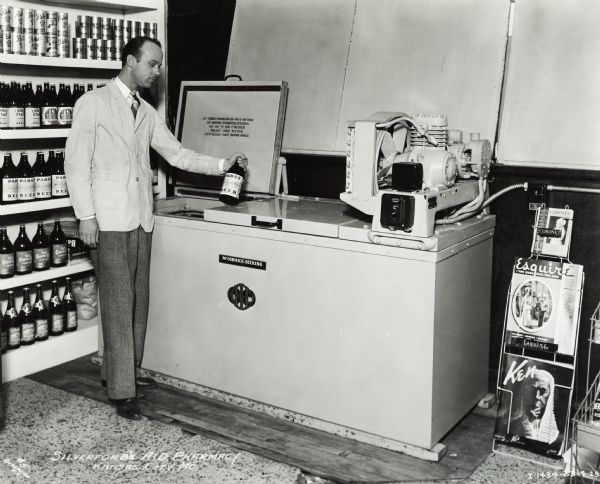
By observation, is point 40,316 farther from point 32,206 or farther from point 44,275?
point 32,206

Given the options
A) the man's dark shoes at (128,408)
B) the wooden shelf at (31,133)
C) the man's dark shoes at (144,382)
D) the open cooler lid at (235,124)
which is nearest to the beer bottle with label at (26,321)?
the man's dark shoes at (144,382)

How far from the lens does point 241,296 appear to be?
337cm

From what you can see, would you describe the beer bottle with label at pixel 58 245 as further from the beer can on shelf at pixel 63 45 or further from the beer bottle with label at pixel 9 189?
the beer can on shelf at pixel 63 45

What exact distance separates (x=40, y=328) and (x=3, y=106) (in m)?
1.25

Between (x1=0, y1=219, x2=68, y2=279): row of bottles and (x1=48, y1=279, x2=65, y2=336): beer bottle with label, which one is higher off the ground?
(x1=0, y1=219, x2=68, y2=279): row of bottles

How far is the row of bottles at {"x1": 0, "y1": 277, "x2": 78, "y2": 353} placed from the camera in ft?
12.5

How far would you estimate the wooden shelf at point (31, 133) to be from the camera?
3.44m

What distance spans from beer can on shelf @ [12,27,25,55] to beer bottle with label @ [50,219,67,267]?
3.15 feet

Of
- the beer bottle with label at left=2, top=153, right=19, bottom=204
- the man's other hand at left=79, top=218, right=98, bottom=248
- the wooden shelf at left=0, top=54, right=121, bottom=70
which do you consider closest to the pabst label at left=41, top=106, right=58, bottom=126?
the wooden shelf at left=0, top=54, right=121, bottom=70

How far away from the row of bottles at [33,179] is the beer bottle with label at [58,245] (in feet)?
0.91

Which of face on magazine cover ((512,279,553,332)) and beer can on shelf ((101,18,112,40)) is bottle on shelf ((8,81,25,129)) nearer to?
beer can on shelf ((101,18,112,40))

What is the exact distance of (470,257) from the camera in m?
3.19

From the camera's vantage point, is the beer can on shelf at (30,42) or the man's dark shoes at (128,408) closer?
the man's dark shoes at (128,408)

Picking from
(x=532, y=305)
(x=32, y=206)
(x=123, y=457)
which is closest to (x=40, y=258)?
(x=32, y=206)
